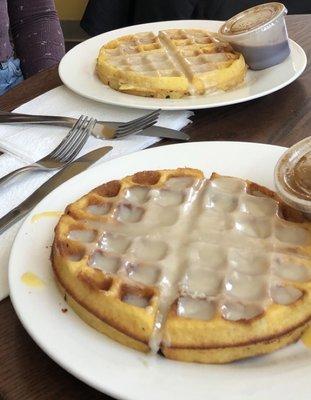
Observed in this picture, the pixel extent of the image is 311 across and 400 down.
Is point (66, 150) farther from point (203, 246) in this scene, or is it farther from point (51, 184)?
point (203, 246)

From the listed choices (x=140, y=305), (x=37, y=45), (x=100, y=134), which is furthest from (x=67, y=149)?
(x=37, y=45)

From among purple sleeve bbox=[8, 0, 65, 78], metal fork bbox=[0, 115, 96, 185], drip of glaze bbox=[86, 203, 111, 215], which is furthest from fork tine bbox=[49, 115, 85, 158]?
purple sleeve bbox=[8, 0, 65, 78]

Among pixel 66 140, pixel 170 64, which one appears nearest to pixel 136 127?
pixel 66 140

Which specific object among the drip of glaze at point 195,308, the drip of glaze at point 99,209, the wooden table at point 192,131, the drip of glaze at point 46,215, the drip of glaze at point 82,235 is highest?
the drip of glaze at point 195,308

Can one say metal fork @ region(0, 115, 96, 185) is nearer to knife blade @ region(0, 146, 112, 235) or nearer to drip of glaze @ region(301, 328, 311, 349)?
knife blade @ region(0, 146, 112, 235)

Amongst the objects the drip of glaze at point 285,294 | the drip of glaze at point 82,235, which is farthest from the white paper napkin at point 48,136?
the drip of glaze at point 285,294

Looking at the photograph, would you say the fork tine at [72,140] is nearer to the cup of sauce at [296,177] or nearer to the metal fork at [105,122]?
the metal fork at [105,122]

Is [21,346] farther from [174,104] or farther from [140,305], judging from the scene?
[174,104]
